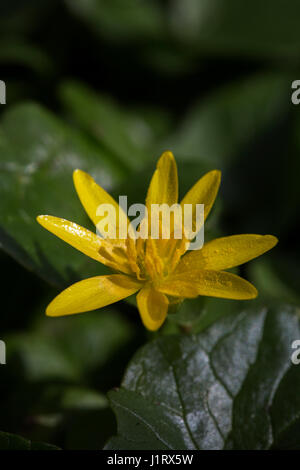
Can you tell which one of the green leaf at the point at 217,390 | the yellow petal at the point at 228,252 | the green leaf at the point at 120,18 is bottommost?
the green leaf at the point at 217,390

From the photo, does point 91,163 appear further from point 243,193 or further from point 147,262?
point 243,193

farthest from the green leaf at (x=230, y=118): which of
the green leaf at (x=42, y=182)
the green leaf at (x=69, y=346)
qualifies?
the green leaf at (x=69, y=346)

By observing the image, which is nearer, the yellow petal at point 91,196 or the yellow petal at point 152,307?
the yellow petal at point 152,307

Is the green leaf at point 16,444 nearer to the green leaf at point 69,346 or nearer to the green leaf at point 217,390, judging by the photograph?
the green leaf at point 217,390

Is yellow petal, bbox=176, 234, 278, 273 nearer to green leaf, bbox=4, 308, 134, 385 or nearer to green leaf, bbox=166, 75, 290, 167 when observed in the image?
green leaf, bbox=4, 308, 134, 385

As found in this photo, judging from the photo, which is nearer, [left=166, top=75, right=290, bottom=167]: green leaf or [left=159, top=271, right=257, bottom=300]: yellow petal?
[left=159, top=271, right=257, bottom=300]: yellow petal

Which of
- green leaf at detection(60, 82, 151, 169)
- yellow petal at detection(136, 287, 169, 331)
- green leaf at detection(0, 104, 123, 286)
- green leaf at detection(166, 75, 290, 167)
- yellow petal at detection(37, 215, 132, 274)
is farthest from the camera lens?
green leaf at detection(166, 75, 290, 167)

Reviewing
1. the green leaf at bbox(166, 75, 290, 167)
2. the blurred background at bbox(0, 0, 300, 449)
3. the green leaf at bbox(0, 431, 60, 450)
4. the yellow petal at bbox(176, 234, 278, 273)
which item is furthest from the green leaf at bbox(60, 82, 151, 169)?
the green leaf at bbox(0, 431, 60, 450)
